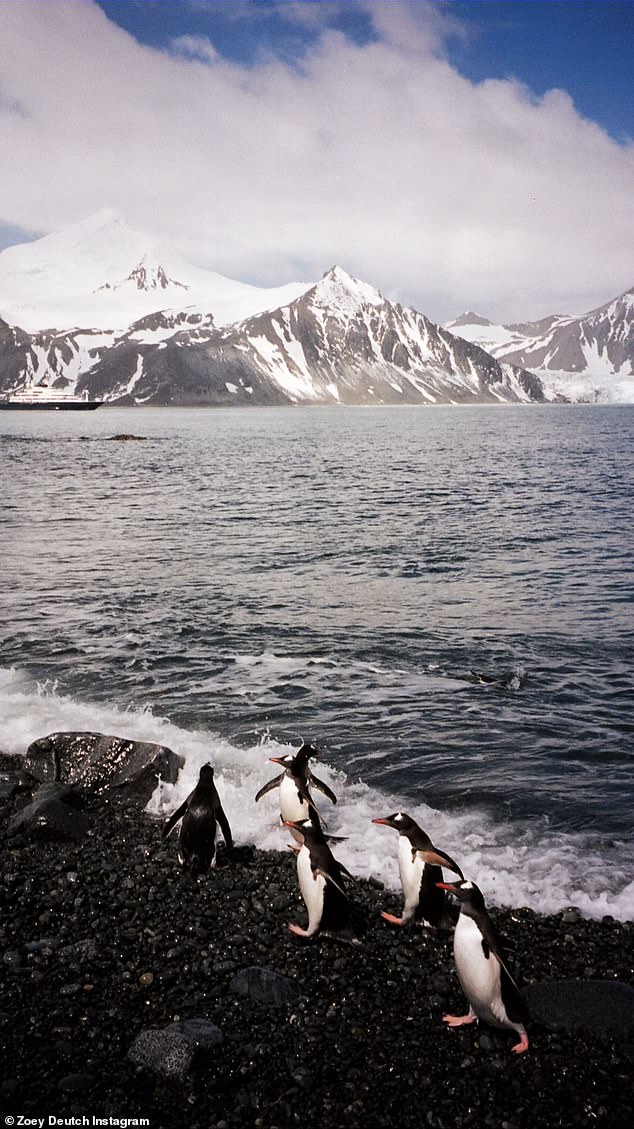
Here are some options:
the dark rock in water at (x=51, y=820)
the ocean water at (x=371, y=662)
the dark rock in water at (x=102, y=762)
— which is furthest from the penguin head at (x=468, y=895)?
the dark rock in water at (x=102, y=762)

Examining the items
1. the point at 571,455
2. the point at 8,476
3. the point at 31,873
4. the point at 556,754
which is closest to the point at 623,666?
the point at 556,754

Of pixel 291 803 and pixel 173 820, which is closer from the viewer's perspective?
pixel 173 820

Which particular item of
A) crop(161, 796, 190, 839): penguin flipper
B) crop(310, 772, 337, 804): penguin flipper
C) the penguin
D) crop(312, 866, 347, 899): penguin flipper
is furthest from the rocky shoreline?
the penguin

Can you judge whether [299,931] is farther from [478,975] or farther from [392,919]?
[478,975]

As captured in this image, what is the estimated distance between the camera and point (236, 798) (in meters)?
13.2

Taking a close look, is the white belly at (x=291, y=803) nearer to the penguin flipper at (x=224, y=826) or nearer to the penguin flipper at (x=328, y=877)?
the penguin flipper at (x=224, y=826)

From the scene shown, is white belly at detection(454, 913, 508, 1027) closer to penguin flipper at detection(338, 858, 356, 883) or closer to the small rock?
penguin flipper at detection(338, 858, 356, 883)

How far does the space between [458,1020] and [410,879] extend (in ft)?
7.01

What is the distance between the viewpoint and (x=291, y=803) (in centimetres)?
1215

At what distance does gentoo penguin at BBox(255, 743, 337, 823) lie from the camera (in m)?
12.0

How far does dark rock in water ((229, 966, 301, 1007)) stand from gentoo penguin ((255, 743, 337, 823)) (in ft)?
12.2

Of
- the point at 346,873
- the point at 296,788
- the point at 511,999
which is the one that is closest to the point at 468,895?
the point at 511,999

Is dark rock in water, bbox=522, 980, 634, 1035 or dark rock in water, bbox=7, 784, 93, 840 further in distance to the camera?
dark rock in water, bbox=7, 784, 93, 840

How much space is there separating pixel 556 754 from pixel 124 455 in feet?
292
